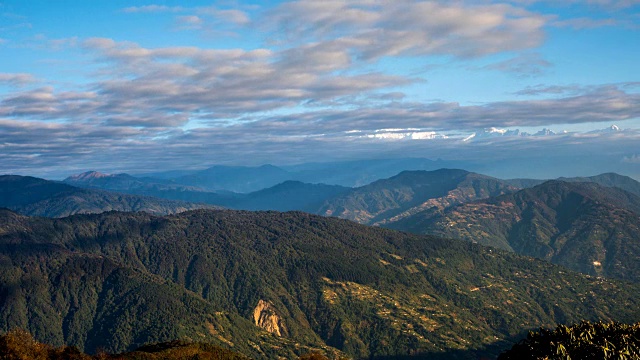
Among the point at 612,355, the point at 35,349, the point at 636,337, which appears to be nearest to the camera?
the point at 612,355

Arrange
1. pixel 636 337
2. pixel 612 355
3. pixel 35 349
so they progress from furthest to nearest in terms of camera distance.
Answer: pixel 35 349
pixel 636 337
pixel 612 355

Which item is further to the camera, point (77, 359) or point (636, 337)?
point (77, 359)

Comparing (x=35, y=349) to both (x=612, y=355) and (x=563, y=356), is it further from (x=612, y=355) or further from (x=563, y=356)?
(x=612, y=355)

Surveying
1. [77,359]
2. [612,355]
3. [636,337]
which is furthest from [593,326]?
[77,359]

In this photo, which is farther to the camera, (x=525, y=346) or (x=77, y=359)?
(x=77, y=359)

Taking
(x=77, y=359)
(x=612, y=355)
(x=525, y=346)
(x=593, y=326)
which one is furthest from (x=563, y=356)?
(x=77, y=359)

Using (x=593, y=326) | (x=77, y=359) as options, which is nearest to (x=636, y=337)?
(x=593, y=326)

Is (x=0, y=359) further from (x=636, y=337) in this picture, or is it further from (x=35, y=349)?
(x=636, y=337)

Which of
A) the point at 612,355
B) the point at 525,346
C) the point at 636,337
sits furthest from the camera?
the point at 525,346

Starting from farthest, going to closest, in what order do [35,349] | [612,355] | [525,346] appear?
[35,349] → [525,346] → [612,355]
